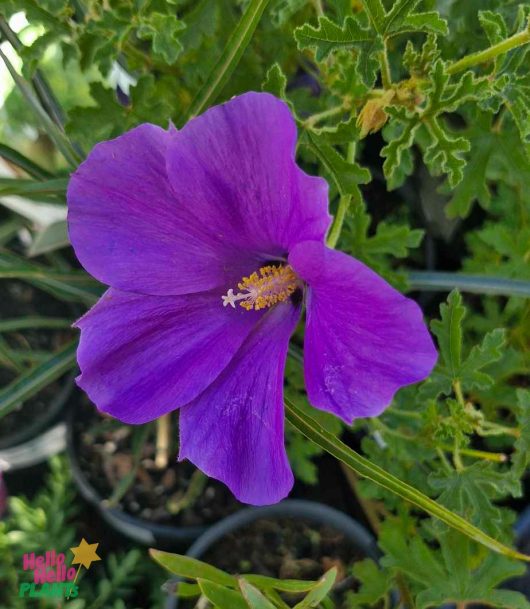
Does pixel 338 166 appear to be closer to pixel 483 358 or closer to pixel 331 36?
pixel 331 36

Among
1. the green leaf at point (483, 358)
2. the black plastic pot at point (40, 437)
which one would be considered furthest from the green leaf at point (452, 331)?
the black plastic pot at point (40, 437)

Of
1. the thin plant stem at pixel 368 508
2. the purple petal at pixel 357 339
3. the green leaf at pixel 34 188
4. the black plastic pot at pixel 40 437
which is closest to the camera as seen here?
the purple petal at pixel 357 339

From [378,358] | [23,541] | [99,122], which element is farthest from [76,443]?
[378,358]

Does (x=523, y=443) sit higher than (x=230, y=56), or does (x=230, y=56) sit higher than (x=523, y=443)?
(x=230, y=56)

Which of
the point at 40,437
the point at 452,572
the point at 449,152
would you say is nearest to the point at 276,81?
the point at 449,152

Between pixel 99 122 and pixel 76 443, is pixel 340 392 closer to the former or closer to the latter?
pixel 99 122

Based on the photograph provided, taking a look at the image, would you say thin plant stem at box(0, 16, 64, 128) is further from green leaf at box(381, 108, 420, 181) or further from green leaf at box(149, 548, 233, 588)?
green leaf at box(149, 548, 233, 588)

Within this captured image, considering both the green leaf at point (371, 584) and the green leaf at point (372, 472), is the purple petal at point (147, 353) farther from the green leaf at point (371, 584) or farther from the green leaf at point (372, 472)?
the green leaf at point (371, 584)
